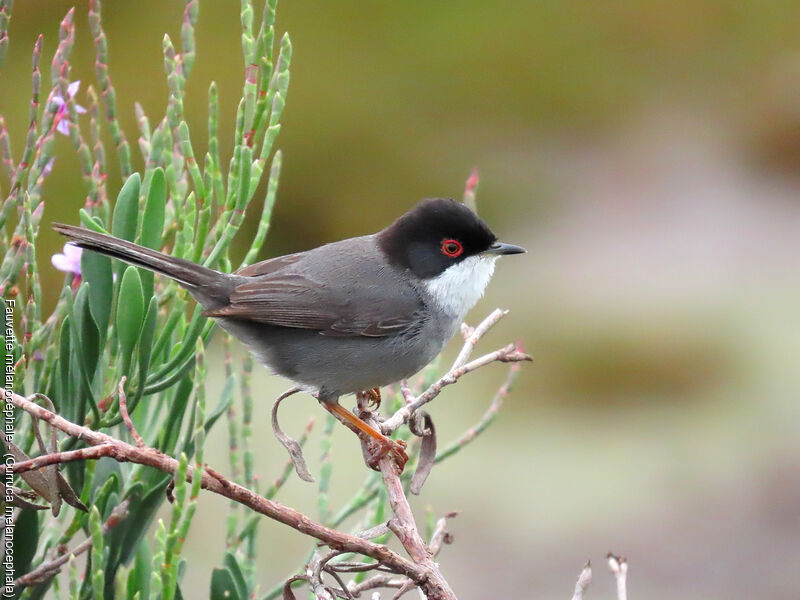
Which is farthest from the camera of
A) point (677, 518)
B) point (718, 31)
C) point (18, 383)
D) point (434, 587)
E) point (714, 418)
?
point (718, 31)

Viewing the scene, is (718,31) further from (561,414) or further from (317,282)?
(317,282)

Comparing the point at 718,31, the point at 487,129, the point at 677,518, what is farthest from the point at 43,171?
the point at 718,31

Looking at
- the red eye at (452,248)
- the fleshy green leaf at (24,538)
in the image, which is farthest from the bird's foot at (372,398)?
the fleshy green leaf at (24,538)

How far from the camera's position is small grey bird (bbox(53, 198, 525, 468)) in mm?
2422

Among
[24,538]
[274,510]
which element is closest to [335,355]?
[24,538]

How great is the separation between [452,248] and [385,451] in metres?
0.90

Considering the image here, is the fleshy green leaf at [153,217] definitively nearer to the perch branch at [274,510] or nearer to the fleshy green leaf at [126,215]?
the fleshy green leaf at [126,215]

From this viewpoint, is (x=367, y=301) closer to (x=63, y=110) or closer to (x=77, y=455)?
(x=63, y=110)

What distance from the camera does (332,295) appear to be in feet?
8.16

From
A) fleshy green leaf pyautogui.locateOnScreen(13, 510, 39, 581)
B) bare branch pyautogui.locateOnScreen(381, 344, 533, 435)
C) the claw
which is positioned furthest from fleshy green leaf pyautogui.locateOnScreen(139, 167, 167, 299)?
the claw

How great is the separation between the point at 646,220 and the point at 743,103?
1.87 meters

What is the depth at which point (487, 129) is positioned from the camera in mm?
8367

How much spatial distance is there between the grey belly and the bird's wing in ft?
0.09

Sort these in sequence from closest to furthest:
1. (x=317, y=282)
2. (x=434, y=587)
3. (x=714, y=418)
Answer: (x=434, y=587)
(x=317, y=282)
(x=714, y=418)
